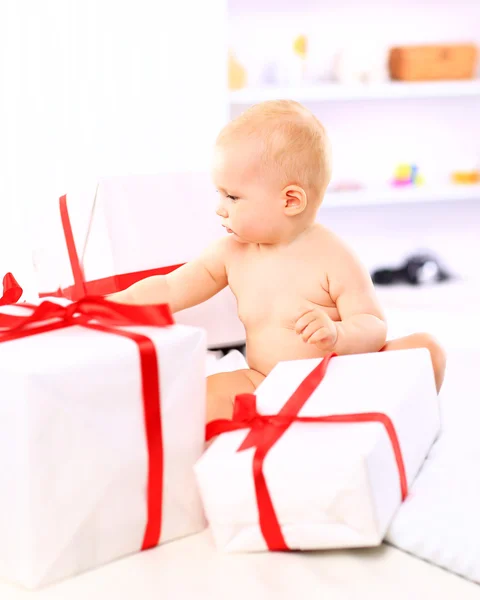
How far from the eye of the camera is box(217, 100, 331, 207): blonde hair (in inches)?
41.0

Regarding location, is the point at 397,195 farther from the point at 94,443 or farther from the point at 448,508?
the point at 94,443

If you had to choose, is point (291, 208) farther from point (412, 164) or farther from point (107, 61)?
point (412, 164)

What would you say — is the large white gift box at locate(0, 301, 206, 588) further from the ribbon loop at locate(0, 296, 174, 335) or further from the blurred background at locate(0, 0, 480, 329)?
the blurred background at locate(0, 0, 480, 329)

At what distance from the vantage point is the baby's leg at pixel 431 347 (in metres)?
1.09

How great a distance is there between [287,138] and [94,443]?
474mm

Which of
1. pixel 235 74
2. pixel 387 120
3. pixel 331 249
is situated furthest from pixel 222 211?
pixel 387 120

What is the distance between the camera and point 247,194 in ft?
3.51

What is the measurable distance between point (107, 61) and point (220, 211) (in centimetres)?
141

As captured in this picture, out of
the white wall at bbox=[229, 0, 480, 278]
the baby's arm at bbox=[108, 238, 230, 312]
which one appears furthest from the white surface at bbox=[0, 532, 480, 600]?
the white wall at bbox=[229, 0, 480, 278]

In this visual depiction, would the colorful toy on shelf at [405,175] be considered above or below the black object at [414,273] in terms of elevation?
above

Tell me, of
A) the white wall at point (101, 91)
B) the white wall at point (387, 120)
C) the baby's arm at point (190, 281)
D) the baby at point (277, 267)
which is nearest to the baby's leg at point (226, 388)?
the baby at point (277, 267)

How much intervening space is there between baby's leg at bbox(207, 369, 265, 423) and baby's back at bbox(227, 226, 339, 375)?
0.03 meters

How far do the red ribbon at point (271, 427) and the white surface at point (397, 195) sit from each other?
192 centimetres

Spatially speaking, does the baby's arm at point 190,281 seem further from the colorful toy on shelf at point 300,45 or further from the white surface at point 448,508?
the colorful toy on shelf at point 300,45
